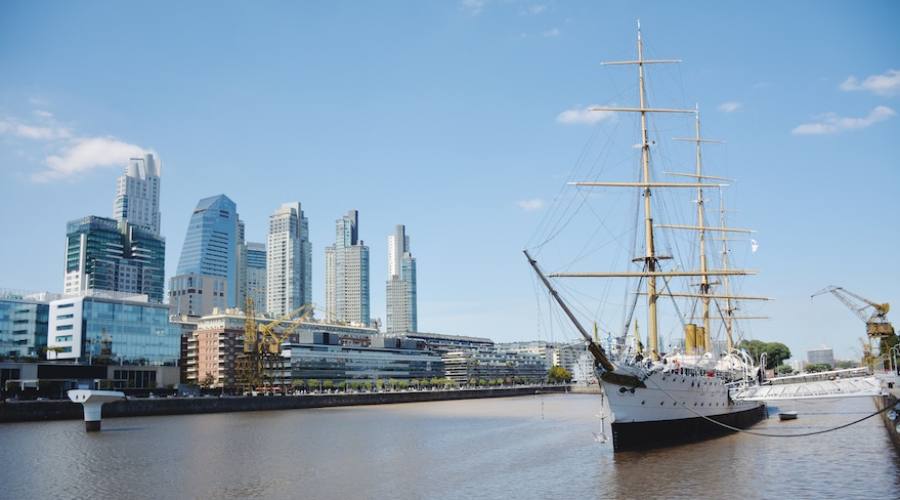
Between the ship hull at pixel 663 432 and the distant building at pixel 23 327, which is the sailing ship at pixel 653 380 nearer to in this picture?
the ship hull at pixel 663 432

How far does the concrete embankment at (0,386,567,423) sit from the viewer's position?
103062 millimetres

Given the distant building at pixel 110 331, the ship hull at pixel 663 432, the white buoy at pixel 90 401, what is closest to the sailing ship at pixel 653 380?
the ship hull at pixel 663 432

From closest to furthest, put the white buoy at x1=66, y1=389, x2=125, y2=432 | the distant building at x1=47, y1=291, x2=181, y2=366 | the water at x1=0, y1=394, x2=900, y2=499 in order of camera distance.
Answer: the water at x1=0, y1=394, x2=900, y2=499, the white buoy at x1=66, y1=389, x2=125, y2=432, the distant building at x1=47, y1=291, x2=181, y2=366

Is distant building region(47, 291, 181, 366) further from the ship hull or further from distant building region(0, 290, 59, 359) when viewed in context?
the ship hull

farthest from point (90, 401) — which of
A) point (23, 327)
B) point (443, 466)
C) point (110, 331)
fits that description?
point (23, 327)

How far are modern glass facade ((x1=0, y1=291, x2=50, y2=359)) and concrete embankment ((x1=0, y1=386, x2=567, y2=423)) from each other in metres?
34.7

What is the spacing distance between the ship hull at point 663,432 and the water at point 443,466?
1344 millimetres

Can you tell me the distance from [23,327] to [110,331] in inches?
653

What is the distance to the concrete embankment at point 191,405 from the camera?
103062 millimetres

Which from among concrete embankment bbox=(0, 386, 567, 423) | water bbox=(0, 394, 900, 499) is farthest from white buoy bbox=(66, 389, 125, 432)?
concrete embankment bbox=(0, 386, 567, 423)

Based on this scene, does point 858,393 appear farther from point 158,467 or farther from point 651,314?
point 158,467

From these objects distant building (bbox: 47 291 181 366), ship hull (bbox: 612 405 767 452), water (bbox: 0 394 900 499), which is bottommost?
water (bbox: 0 394 900 499)

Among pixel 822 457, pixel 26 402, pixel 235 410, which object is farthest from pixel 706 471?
pixel 235 410

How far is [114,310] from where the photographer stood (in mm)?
147000
